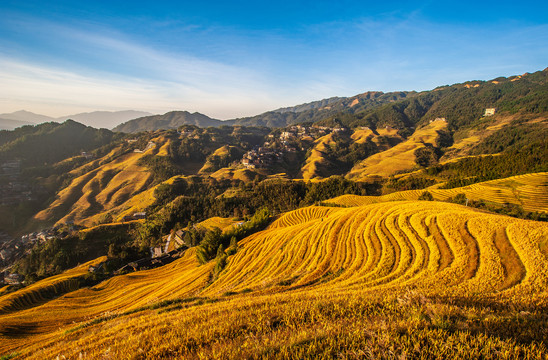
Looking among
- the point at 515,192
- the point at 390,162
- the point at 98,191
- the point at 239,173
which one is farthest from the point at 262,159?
the point at 515,192

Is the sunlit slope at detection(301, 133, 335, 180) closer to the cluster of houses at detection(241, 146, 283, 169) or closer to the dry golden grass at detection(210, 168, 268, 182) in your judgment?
the cluster of houses at detection(241, 146, 283, 169)

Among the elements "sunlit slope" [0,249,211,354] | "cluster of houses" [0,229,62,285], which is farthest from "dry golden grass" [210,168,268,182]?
"sunlit slope" [0,249,211,354]

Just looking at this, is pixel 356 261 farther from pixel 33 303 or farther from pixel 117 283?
pixel 33 303

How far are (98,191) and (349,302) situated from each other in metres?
165

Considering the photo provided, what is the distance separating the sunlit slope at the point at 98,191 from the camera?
377 ft

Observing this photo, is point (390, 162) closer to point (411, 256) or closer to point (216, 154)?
point (216, 154)

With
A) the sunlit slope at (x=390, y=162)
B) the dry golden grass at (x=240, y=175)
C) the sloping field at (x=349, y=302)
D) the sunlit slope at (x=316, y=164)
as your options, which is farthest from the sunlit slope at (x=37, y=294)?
the sunlit slope at (x=316, y=164)

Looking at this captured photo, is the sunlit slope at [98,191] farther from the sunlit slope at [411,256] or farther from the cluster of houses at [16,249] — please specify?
the sunlit slope at [411,256]

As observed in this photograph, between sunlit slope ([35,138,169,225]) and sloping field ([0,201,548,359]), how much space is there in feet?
358

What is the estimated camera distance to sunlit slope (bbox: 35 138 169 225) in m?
115

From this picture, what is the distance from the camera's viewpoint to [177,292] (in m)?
23.1

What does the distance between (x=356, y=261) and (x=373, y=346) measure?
14.7 m

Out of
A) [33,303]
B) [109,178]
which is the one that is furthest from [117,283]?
[109,178]

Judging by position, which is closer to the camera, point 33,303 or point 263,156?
point 33,303
